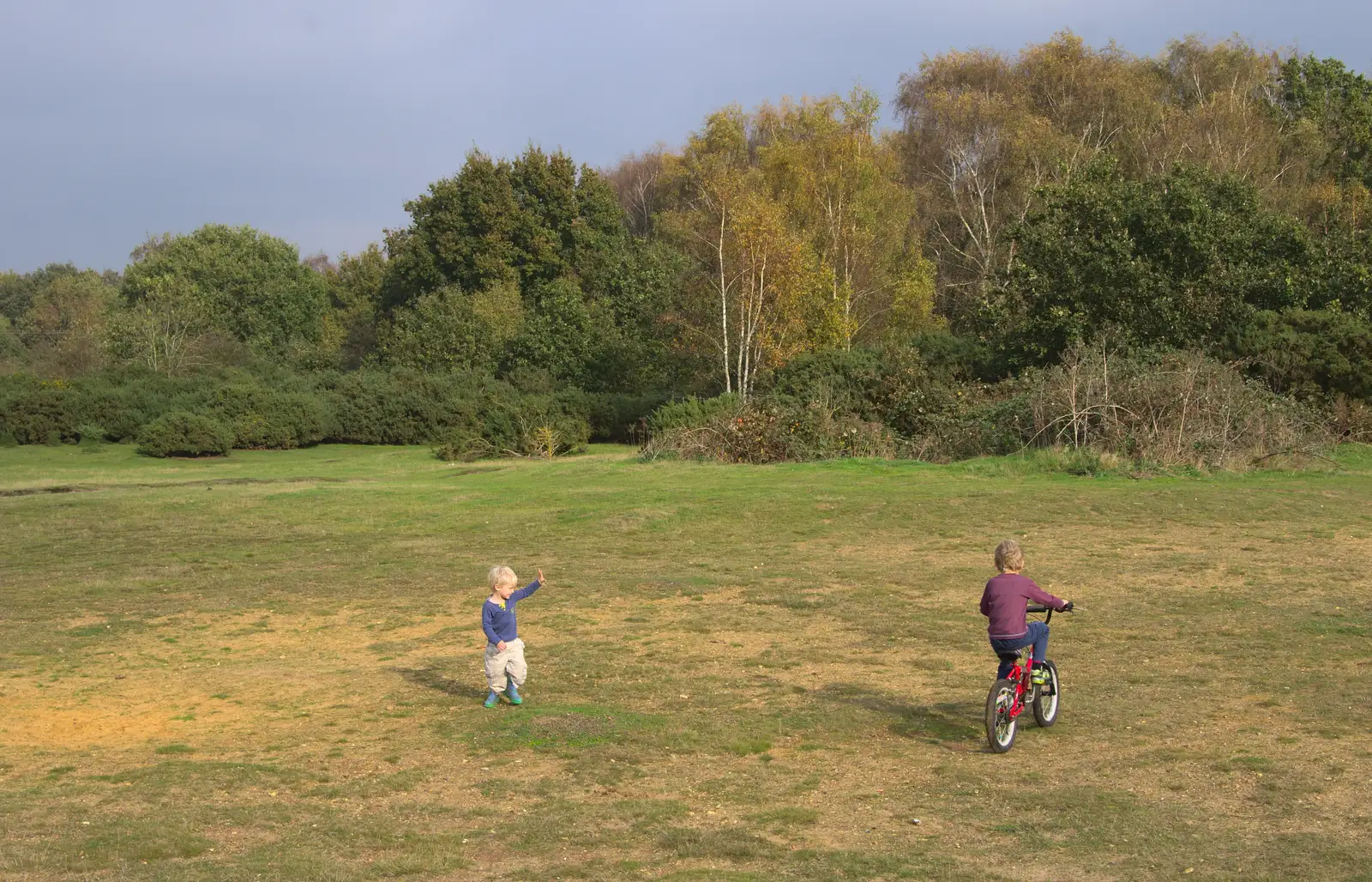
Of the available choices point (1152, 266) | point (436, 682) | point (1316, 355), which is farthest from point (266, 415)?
point (436, 682)

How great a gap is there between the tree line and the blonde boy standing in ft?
61.4

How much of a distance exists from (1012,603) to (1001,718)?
0.69 metres

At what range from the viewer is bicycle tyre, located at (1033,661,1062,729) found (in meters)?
7.91

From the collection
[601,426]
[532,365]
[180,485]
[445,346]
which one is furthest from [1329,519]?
[445,346]

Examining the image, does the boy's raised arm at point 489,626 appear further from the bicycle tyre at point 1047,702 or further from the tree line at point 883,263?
the tree line at point 883,263

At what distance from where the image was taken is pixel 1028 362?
29375 millimetres

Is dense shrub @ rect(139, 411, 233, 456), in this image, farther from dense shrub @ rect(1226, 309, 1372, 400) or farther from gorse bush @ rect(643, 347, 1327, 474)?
dense shrub @ rect(1226, 309, 1372, 400)

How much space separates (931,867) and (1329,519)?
13.4 m

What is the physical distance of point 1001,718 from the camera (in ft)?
24.8

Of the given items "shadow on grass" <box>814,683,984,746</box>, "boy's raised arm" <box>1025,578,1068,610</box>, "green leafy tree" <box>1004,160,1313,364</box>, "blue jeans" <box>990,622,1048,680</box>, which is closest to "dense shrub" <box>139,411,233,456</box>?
"green leafy tree" <box>1004,160,1313,364</box>

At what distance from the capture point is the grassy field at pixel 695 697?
606 cm

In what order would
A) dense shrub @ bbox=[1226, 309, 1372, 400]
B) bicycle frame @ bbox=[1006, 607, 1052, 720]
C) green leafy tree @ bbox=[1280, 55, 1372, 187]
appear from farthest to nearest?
green leafy tree @ bbox=[1280, 55, 1372, 187] < dense shrub @ bbox=[1226, 309, 1372, 400] < bicycle frame @ bbox=[1006, 607, 1052, 720]

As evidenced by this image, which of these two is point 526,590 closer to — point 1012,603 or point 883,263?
point 1012,603

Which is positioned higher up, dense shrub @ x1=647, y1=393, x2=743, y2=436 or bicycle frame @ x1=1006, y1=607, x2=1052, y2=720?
dense shrub @ x1=647, y1=393, x2=743, y2=436
